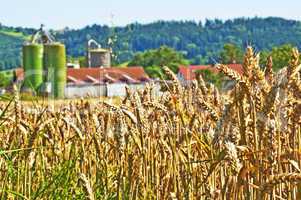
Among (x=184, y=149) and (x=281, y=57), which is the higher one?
(x=281, y=57)

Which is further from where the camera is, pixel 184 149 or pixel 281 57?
pixel 281 57

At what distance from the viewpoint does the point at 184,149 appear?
3646mm

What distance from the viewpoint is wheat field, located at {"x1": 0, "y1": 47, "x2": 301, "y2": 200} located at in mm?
2244

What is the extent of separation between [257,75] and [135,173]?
1.42 meters

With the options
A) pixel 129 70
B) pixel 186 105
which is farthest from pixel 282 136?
pixel 129 70

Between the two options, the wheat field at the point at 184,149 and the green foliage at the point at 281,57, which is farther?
the green foliage at the point at 281,57

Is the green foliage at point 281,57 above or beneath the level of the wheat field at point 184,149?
above

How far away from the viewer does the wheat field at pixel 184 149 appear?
2.24 metres

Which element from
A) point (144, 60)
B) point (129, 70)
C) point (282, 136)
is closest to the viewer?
point (282, 136)

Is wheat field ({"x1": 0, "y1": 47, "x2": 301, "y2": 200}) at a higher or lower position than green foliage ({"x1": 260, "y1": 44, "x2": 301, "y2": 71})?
lower

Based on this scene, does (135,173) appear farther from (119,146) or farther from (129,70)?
(129,70)

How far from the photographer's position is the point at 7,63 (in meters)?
180

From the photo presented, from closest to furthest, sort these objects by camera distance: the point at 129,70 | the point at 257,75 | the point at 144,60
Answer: the point at 257,75, the point at 129,70, the point at 144,60

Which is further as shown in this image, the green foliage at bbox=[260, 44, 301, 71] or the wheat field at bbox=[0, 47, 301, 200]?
the green foliage at bbox=[260, 44, 301, 71]
